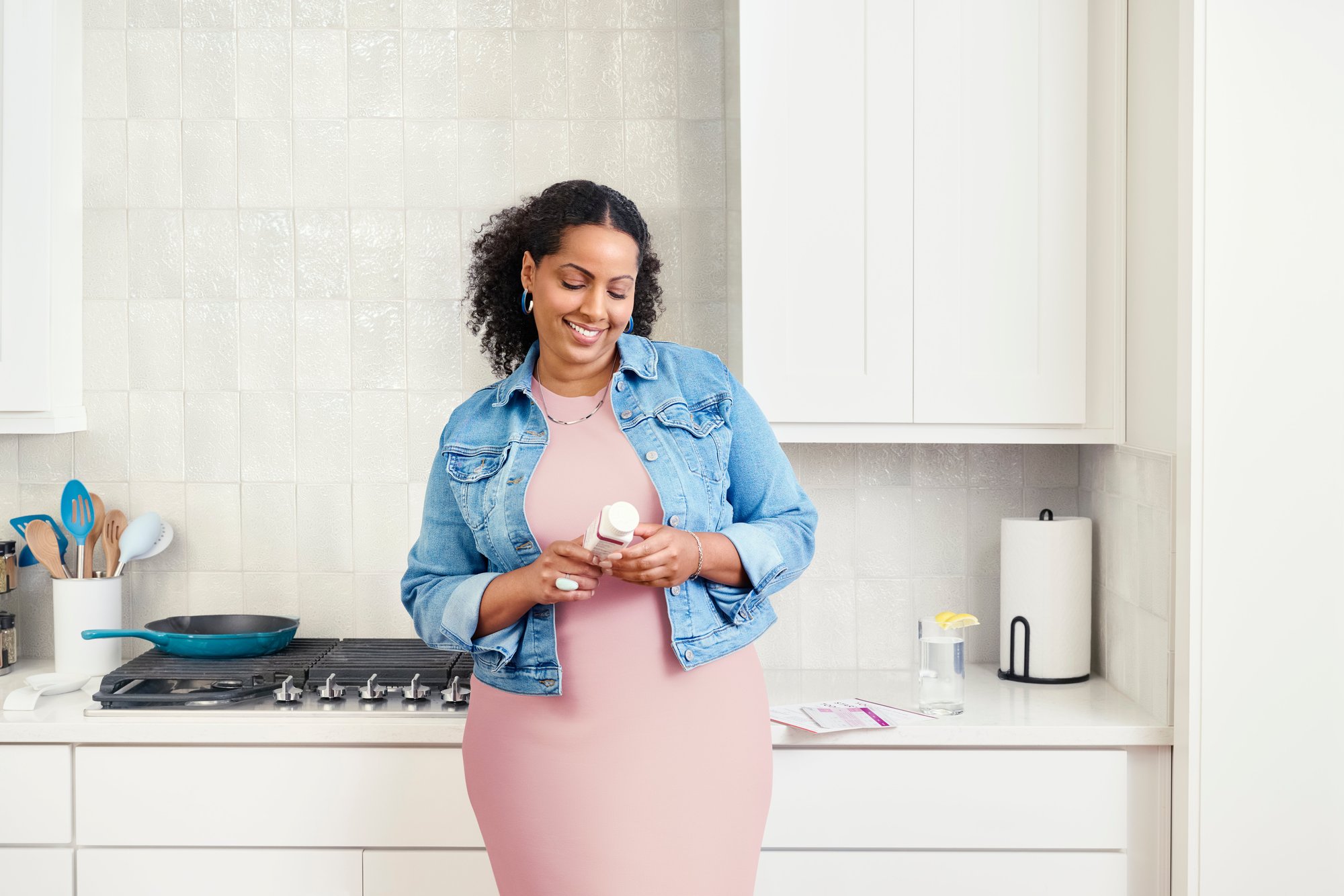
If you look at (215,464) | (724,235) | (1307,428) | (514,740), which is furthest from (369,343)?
(1307,428)

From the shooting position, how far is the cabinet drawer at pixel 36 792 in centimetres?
179

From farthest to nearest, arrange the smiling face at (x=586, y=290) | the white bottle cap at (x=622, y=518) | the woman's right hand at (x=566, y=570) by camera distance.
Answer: the smiling face at (x=586, y=290), the woman's right hand at (x=566, y=570), the white bottle cap at (x=622, y=518)

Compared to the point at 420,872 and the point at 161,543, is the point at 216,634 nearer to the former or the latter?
the point at 161,543

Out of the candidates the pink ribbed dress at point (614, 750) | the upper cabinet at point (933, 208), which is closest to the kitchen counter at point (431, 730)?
the pink ribbed dress at point (614, 750)

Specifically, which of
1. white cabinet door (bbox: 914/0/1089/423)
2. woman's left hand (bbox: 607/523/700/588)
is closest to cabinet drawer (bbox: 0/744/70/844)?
woman's left hand (bbox: 607/523/700/588)

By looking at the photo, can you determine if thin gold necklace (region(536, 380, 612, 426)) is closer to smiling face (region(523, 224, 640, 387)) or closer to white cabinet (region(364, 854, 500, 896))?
smiling face (region(523, 224, 640, 387))

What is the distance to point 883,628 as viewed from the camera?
7.30ft

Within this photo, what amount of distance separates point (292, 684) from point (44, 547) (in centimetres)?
65

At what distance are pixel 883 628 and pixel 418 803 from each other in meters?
0.99

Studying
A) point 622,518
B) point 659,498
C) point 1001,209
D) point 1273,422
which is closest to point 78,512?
point 659,498

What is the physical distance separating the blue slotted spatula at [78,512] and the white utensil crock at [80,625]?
0.14ft

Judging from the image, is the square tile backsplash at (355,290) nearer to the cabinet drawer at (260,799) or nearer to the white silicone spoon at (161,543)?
the white silicone spoon at (161,543)

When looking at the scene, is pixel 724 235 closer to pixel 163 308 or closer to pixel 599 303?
pixel 599 303

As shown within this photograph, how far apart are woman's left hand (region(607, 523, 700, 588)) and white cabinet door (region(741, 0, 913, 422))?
2.15 feet
